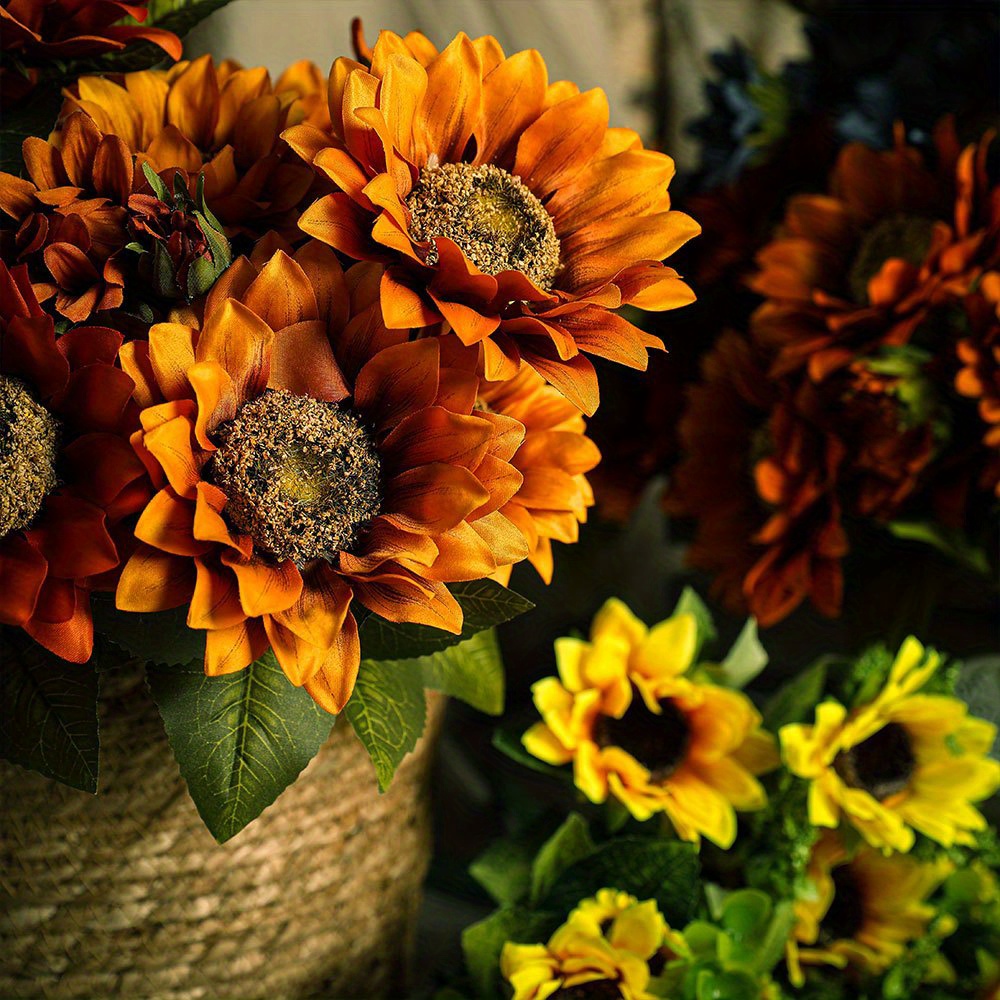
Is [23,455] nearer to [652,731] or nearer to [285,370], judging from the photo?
[285,370]

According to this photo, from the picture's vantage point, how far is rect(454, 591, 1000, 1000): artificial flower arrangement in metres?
0.49

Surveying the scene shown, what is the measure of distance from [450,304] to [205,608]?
0.37 feet

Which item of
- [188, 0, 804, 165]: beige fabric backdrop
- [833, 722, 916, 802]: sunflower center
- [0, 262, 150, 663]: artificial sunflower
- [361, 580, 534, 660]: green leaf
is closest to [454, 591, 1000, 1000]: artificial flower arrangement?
[833, 722, 916, 802]: sunflower center

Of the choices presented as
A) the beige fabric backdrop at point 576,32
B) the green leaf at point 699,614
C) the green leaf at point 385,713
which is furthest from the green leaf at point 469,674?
the beige fabric backdrop at point 576,32

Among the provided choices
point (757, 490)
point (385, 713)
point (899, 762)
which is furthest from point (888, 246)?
point (385, 713)

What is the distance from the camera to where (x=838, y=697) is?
57 centimetres

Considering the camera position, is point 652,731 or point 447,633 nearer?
point 447,633

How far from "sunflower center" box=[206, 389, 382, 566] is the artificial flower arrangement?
0.18 metres

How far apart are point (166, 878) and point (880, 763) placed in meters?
0.32

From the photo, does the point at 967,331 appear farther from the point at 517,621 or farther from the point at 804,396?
the point at 517,621

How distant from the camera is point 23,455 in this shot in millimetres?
331

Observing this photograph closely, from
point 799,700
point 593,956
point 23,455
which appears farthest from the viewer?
point 799,700

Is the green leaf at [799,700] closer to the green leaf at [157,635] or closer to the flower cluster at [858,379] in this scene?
the flower cluster at [858,379]

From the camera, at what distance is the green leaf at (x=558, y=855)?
0.52 m
